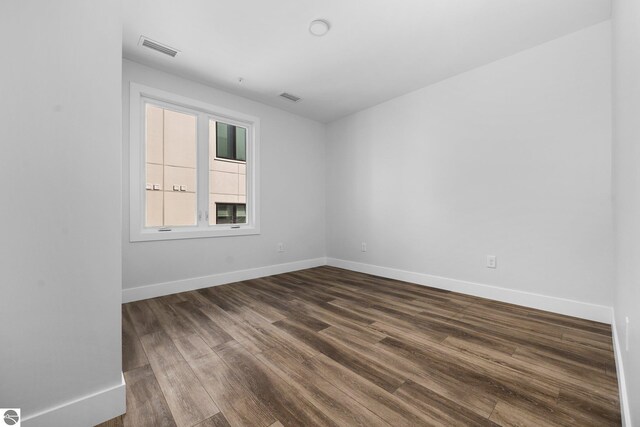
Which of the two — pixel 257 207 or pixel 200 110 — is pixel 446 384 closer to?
pixel 257 207

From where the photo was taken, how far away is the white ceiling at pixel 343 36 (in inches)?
80.9

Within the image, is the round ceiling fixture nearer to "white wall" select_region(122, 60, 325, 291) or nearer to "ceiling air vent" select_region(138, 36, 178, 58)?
"ceiling air vent" select_region(138, 36, 178, 58)

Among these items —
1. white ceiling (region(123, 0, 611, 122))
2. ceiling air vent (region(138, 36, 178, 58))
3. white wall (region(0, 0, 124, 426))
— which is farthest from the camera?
ceiling air vent (region(138, 36, 178, 58))

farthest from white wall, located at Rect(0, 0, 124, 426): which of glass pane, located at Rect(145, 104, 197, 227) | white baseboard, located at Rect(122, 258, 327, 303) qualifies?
glass pane, located at Rect(145, 104, 197, 227)

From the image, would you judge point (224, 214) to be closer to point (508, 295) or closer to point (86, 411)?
point (86, 411)

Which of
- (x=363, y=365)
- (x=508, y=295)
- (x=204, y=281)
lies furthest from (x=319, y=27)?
(x=508, y=295)

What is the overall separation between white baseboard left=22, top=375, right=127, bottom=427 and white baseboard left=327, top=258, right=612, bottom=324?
3.07 meters

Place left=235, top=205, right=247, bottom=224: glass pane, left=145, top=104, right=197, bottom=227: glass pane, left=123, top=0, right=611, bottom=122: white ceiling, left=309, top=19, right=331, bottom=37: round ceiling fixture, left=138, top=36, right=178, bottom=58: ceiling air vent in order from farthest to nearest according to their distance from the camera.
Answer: left=235, top=205, right=247, bottom=224: glass pane → left=145, top=104, right=197, bottom=227: glass pane → left=138, top=36, right=178, bottom=58: ceiling air vent → left=309, top=19, right=331, bottom=37: round ceiling fixture → left=123, top=0, right=611, bottom=122: white ceiling

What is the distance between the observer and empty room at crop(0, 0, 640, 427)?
42.3 inches

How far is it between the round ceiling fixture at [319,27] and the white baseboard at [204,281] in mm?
2906

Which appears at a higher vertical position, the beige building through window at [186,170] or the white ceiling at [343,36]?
the white ceiling at [343,36]

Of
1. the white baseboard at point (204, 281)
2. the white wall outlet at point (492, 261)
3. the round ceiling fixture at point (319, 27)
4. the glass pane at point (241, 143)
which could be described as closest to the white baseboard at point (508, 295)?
the white wall outlet at point (492, 261)

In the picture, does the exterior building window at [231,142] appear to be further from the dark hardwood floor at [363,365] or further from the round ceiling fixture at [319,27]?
the dark hardwood floor at [363,365]

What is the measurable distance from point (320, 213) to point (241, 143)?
1743mm
